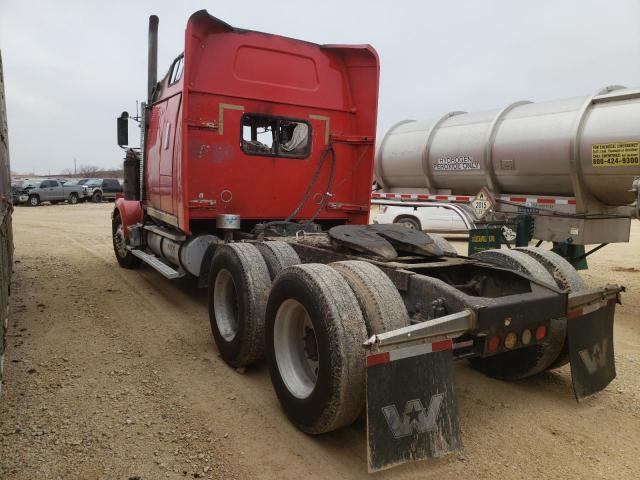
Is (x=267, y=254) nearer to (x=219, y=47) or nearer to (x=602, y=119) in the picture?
(x=219, y=47)

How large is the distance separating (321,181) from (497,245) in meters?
3.19

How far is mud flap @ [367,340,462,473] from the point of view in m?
2.48

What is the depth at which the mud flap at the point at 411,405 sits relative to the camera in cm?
248

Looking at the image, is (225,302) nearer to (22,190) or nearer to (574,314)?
(574,314)

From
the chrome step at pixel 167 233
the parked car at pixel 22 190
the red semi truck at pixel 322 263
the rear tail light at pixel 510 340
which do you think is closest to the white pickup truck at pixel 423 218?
the red semi truck at pixel 322 263

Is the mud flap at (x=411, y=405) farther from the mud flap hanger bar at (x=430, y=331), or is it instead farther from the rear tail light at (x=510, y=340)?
the rear tail light at (x=510, y=340)

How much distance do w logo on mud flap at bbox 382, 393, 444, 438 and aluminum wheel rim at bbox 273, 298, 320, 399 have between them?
872mm

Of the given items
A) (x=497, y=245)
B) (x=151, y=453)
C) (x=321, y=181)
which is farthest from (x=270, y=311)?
(x=497, y=245)

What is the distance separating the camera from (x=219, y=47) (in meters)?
5.39

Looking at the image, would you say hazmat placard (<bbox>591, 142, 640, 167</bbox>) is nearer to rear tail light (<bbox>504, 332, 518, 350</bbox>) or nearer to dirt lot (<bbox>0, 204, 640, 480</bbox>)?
dirt lot (<bbox>0, 204, 640, 480</bbox>)

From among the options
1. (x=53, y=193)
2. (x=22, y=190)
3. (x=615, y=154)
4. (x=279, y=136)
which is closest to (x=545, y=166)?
(x=615, y=154)

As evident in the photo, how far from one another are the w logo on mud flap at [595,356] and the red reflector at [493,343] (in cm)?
86

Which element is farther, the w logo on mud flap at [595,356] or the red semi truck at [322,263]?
the w logo on mud flap at [595,356]

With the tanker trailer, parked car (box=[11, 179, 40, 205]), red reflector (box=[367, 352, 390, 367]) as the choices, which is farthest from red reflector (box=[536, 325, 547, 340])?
parked car (box=[11, 179, 40, 205])
